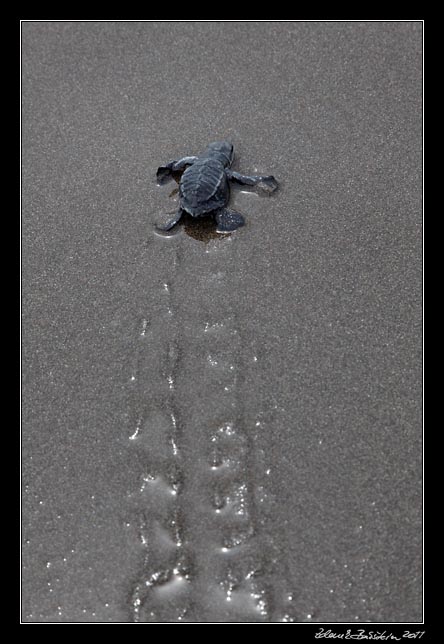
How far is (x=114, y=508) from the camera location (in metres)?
2.67

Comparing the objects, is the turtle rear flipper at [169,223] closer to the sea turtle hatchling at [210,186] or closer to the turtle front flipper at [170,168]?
the sea turtle hatchling at [210,186]

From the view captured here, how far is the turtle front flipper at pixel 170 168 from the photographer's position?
13.2 ft

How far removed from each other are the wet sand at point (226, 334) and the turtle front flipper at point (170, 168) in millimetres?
93

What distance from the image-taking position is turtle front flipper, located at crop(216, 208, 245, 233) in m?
3.73

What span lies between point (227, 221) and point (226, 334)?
2.89 feet

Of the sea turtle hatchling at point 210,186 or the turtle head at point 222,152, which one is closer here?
the sea turtle hatchling at point 210,186

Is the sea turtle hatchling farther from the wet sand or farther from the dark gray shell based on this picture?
the wet sand

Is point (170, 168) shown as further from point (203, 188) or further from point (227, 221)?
point (227, 221)

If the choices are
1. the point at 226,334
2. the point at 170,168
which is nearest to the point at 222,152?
the point at 170,168

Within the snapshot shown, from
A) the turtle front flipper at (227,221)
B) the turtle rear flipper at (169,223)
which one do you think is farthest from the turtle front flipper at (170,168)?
the turtle front flipper at (227,221)

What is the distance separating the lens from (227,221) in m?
3.75

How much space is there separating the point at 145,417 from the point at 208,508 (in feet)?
1.91

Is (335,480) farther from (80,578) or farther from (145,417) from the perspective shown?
(80,578)

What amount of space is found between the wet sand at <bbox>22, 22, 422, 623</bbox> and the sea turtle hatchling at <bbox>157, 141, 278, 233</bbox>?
106 mm
